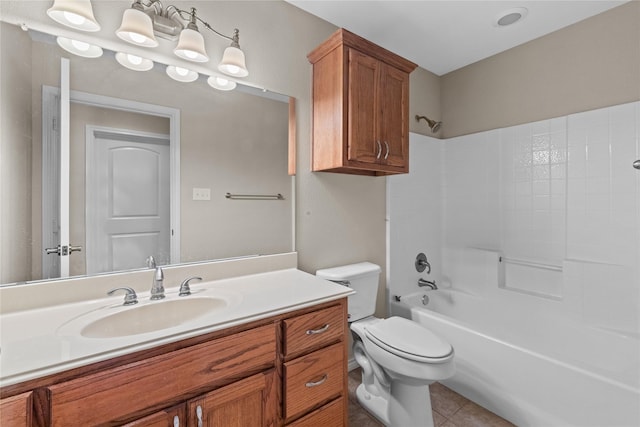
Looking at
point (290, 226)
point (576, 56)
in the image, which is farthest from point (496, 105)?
point (290, 226)

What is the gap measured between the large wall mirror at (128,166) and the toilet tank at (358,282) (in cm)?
40

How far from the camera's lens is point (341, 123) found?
1610mm

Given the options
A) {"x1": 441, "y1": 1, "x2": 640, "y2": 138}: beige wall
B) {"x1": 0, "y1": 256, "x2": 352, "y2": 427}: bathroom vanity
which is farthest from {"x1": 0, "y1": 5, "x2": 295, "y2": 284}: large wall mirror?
{"x1": 441, "y1": 1, "x2": 640, "y2": 138}: beige wall

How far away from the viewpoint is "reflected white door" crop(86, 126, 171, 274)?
46.2 inches

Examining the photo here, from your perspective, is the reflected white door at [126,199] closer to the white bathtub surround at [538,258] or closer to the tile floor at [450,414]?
the tile floor at [450,414]

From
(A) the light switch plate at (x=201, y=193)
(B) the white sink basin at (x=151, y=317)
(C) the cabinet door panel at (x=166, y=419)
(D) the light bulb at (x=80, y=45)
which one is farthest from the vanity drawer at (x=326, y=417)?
(D) the light bulb at (x=80, y=45)

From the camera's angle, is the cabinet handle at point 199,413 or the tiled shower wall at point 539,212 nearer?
the cabinet handle at point 199,413

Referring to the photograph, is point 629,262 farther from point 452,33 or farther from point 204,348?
point 204,348

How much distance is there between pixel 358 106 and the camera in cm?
165

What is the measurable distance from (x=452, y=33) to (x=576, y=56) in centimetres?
87

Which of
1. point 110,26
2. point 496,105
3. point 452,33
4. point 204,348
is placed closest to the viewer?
point 204,348

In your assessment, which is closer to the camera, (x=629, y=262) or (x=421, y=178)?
(x=629, y=262)

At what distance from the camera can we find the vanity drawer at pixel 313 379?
42.7 inches

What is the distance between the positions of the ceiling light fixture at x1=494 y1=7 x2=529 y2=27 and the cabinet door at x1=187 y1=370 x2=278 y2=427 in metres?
2.52
